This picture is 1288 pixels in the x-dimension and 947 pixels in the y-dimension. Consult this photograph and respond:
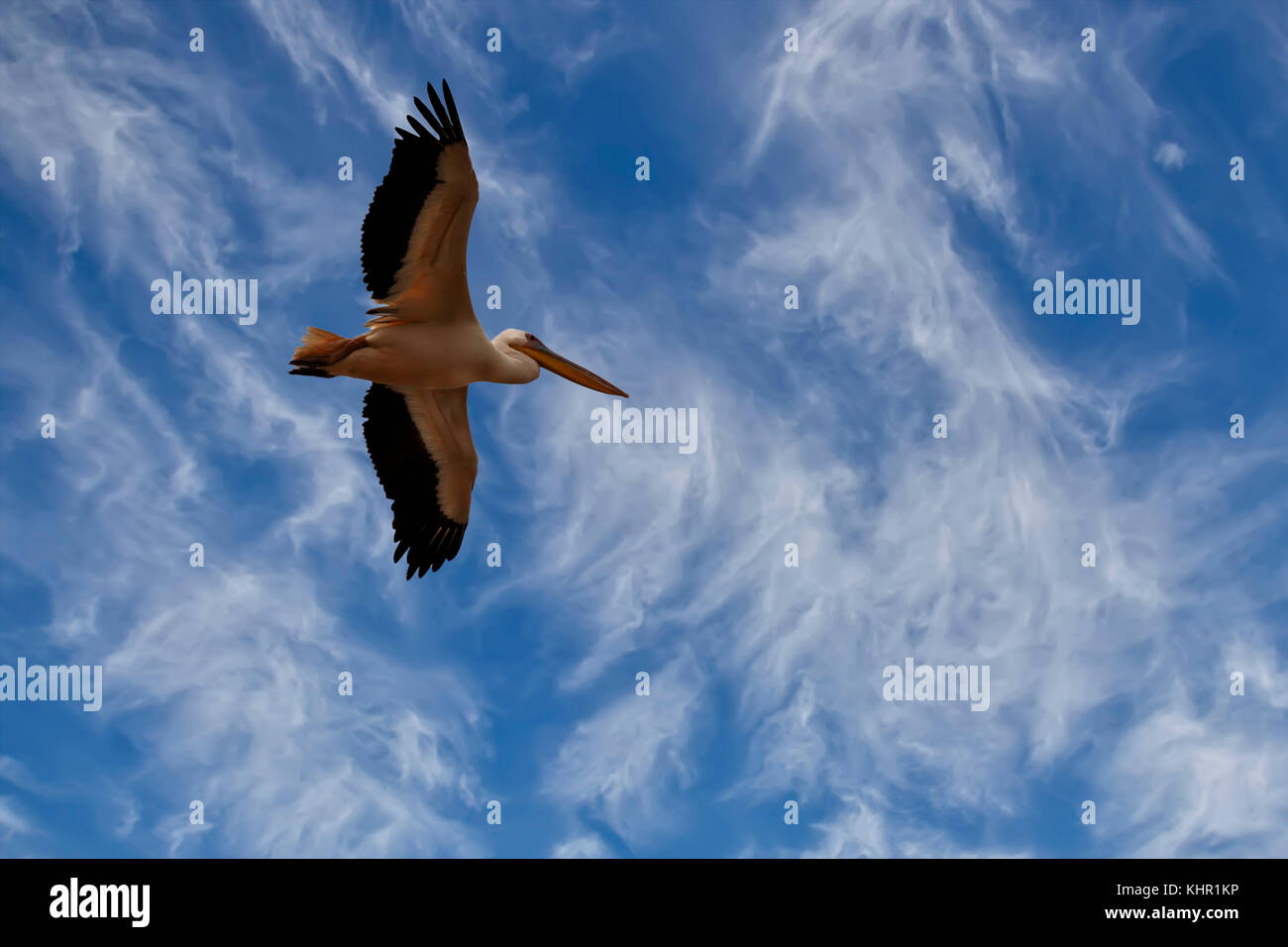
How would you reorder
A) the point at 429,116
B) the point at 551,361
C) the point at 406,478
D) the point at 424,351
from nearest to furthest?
1. the point at 429,116
2. the point at 424,351
3. the point at 406,478
4. the point at 551,361

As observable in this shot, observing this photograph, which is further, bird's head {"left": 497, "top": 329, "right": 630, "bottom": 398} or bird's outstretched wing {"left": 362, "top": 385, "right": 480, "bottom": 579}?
bird's head {"left": 497, "top": 329, "right": 630, "bottom": 398}

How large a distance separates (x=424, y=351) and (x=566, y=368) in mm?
3071

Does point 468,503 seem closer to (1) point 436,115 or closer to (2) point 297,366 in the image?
(2) point 297,366

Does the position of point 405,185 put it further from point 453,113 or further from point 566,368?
point 566,368

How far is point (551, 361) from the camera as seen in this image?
1391 cm

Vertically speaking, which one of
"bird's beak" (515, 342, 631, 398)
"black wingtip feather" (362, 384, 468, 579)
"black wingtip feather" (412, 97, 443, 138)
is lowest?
"black wingtip feather" (362, 384, 468, 579)

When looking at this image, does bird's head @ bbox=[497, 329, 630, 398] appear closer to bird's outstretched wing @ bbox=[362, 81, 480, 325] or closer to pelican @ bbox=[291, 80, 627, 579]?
pelican @ bbox=[291, 80, 627, 579]

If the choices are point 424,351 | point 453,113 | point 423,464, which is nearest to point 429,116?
point 453,113

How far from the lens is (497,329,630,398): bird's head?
44.3 ft

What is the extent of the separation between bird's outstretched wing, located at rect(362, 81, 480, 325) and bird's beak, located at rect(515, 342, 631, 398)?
2575 mm

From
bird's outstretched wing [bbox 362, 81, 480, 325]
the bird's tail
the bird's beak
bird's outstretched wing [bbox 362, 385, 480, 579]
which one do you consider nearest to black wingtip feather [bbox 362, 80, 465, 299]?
bird's outstretched wing [bbox 362, 81, 480, 325]
